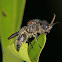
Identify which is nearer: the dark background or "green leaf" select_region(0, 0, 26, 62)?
"green leaf" select_region(0, 0, 26, 62)

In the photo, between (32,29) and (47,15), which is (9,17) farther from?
(47,15)

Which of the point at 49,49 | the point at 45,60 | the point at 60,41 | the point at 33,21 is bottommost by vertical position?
the point at 45,60

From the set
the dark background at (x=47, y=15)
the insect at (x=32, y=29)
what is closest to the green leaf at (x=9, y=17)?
the insect at (x=32, y=29)

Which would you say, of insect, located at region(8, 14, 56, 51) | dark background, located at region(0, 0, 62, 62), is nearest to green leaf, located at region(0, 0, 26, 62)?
insect, located at region(8, 14, 56, 51)

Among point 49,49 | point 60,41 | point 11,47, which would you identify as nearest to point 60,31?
point 60,41

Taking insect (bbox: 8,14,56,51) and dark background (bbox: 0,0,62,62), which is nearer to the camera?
insect (bbox: 8,14,56,51)

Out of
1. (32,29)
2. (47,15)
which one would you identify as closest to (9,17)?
(32,29)

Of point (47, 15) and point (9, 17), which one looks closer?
point (9, 17)

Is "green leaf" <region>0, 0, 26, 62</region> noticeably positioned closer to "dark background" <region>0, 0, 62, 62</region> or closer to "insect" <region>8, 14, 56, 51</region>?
"insect" <region>8, 14, 56, 51</region>

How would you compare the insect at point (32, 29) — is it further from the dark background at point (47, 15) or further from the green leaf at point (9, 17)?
the dark background at point (47, 15)

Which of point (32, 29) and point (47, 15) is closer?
point (32, 29)

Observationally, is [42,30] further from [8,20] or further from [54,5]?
[54,5]
